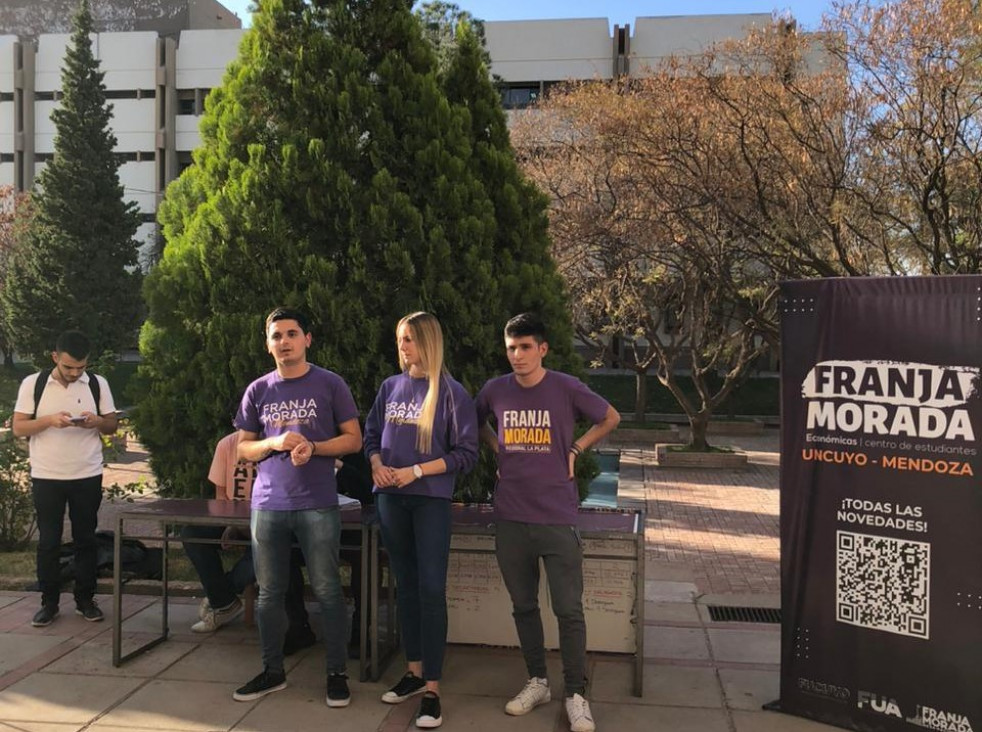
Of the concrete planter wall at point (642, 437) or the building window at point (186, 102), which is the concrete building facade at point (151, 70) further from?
the concrete planter wall at point (642, 437)

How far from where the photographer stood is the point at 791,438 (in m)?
3.79

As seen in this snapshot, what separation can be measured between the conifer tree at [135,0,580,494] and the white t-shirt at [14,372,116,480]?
928mm

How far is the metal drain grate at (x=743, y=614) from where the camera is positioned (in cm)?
571

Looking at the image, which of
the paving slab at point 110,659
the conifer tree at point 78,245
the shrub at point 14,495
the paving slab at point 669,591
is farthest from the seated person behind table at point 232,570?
the conifer tree at point 78,245

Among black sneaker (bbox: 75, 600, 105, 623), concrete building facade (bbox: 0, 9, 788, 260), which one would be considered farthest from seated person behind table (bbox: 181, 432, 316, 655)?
concrete building facade (bbox: 0, 9, 788, 260)

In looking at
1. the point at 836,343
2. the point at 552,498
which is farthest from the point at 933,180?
the point at 552,498

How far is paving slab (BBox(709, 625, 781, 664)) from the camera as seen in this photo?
4.77m

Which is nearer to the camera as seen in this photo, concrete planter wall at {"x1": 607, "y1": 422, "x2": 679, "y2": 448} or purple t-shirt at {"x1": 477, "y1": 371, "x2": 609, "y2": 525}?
purple t-shirt at {"x1": 477, "y1": 371, "x2": 609, "y2": 525}

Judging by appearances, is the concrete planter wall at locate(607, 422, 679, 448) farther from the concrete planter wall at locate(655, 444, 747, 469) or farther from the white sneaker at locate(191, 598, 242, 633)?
the white sneaker at locate(191, 598, 242, 633)

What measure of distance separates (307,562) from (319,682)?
803 mm

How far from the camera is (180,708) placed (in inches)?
158

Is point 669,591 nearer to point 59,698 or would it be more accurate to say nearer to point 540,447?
point 540,447

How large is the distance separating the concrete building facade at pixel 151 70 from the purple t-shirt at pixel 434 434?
125 feet

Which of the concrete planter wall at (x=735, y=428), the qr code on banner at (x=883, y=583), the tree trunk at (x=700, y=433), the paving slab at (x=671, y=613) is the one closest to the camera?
the qr code on banner at (x=883, y=583)
